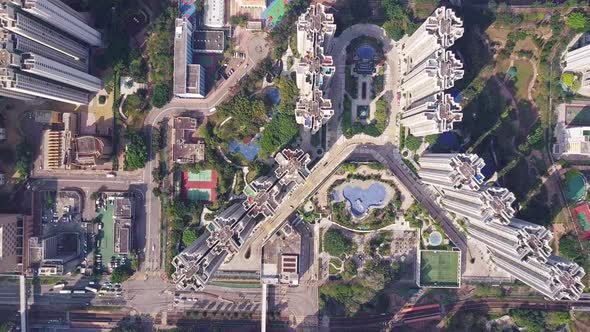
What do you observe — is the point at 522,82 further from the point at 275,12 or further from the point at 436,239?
the point at 275,12

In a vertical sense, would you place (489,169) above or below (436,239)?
above

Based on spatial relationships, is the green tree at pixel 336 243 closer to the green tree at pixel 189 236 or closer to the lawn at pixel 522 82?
the green tree at pixel 189 236

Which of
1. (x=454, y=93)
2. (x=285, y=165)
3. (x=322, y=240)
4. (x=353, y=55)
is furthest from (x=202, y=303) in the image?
(x=454, y=93)

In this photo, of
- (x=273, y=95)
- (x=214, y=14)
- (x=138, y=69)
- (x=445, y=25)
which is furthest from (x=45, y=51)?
(x=445, y=25)

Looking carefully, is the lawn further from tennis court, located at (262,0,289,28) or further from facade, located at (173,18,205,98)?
facade, located at (173,18,205,98)

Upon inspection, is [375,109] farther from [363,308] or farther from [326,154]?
[363,308]

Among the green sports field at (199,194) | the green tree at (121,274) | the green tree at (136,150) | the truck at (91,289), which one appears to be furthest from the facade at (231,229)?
the truck at (91,289)
